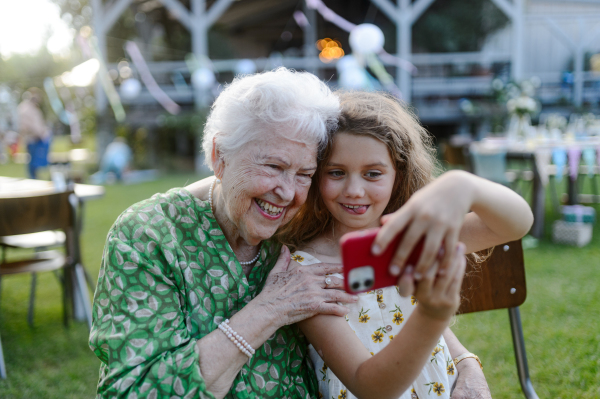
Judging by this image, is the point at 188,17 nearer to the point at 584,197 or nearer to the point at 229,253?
the point at 584,197

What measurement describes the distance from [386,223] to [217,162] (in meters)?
0.78

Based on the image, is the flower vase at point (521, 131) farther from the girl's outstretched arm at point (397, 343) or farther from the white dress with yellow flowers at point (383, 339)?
the girl's outstretched arm at point (397, 343)

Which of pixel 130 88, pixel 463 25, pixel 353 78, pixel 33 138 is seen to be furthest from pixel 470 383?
pixel 463 25

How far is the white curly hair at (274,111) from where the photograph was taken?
1347mm

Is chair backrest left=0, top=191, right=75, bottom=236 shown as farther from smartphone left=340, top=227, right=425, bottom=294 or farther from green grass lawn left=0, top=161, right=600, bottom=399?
smartphone left=340, top=227, right=425, bottom=294

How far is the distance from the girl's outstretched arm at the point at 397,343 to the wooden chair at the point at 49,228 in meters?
2.41

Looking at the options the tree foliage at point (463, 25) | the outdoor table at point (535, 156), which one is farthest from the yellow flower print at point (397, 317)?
the tree foliage at point (463, 25)

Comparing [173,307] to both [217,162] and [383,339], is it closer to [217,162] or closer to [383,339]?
[217,162]

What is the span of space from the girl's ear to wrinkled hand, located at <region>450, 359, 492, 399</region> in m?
1.00

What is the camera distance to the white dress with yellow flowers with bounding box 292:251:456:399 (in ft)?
4.77

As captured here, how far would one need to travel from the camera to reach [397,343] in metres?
1.10

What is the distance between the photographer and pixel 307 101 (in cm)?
139

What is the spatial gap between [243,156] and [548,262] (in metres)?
4.25

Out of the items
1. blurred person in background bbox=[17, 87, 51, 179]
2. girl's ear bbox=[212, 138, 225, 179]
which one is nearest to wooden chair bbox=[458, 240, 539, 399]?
girl's ear bbox=[212, 138, 225, 179]
